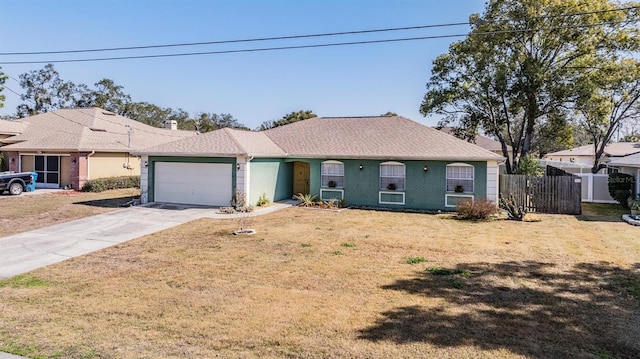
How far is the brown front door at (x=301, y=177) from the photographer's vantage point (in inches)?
838

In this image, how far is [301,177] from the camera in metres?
21.5

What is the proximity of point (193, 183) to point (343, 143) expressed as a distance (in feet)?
25.7

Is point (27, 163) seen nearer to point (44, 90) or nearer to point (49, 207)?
point (49, 207)

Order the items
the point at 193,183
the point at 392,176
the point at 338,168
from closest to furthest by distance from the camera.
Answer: the point at 193,183 → the point at 392,176 → the point at 338,168

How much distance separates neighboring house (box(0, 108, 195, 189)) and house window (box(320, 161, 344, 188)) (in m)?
14.8

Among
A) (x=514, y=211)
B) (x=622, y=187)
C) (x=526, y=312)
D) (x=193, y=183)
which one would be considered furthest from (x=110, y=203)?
(x=622, y=187)

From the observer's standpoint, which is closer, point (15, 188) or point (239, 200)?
point (239, 200)

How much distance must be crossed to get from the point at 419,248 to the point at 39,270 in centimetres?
914

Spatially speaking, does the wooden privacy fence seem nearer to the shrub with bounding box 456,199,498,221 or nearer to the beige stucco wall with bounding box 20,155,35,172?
the shrub with bounding box 456,199,498,221

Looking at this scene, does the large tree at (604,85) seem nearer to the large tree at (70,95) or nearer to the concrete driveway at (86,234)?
the concrete driveway at (86,234)

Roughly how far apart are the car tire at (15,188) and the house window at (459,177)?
75.5 ft

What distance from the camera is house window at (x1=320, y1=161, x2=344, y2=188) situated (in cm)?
1945

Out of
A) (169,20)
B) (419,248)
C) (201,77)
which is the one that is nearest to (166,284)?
(419,248)

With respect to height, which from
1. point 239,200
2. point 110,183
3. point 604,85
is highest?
point 604,85
